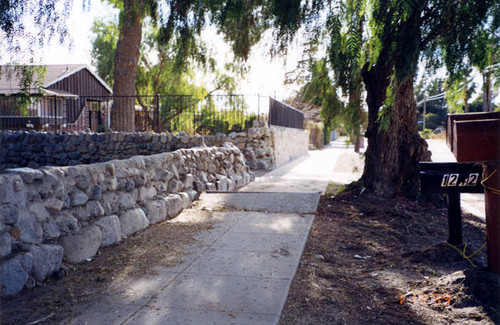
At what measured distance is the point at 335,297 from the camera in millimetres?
3670

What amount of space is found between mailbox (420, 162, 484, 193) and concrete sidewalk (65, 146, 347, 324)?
1578 mm

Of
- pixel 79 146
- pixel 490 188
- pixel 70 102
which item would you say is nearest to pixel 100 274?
pixel 490 188

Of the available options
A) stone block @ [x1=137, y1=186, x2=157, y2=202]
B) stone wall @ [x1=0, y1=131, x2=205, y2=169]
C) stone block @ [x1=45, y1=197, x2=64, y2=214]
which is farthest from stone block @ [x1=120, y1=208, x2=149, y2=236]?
stone wall @ [x1=0, y1=131, x2=205, y2=169]

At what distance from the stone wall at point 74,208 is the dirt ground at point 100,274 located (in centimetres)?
11

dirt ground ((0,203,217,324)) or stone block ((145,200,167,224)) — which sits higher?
stone block ((145,200,167,224))

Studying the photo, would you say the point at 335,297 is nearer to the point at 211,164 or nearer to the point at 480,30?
the point at 480,30

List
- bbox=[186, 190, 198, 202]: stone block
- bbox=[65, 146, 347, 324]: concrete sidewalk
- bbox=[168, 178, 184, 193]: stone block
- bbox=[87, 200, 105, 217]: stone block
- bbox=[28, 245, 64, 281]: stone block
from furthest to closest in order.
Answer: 1. bbox=[186, 190, 198, 202]: stone block
2. bbox=[168, 178, 184, 193]: stone block
3. bbox=[87, 200, 105, 217]: stone block
4. bbox=[28, 245, 64, 281]: stone block
5. bbox=[65, 146, 347, 324]: concrete sidewalk

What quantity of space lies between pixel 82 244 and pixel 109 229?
1.86ft

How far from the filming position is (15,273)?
11.3 feet

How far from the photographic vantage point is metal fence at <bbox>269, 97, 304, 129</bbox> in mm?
15680

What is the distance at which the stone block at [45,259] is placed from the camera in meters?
3.68

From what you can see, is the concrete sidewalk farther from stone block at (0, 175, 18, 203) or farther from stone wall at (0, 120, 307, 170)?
stone wall at (0, 120, 307, 170)

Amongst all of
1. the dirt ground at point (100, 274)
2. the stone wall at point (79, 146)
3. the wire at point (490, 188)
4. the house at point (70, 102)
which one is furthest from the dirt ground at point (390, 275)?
the house at point (70, 102)

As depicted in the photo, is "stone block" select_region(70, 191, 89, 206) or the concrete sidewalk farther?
"stone block" select_region(70, 191, 89, 206)
